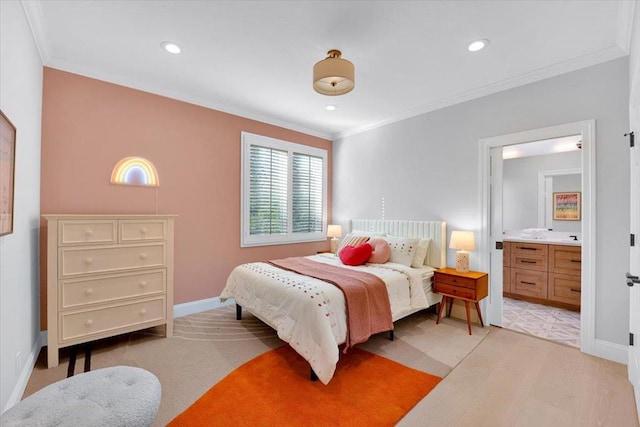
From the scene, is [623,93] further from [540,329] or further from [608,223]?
[540,329]

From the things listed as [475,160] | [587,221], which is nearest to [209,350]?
[475,160]

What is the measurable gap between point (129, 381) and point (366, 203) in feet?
12.7

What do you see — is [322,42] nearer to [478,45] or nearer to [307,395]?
[478,45]

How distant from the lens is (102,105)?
3.03m

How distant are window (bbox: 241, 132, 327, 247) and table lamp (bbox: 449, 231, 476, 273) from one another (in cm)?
241

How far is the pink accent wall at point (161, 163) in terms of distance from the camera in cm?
282

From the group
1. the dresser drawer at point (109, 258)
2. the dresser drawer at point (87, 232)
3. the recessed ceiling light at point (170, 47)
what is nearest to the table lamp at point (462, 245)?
the dresser drawer at point (109, 258)

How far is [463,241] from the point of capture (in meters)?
3.33

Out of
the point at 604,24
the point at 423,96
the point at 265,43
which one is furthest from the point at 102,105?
the point at 604,24

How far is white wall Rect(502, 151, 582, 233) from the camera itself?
453cm

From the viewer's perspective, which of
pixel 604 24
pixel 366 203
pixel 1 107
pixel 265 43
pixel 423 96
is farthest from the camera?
pixel 366 203

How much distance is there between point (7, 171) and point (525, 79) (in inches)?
175

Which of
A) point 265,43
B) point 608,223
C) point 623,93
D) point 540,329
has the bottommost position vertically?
point 540,329

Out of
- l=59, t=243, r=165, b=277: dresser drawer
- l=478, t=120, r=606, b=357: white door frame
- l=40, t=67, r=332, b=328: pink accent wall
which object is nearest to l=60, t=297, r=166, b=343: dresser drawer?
l=59, t=243, r=165, b=277: dresser drawer
